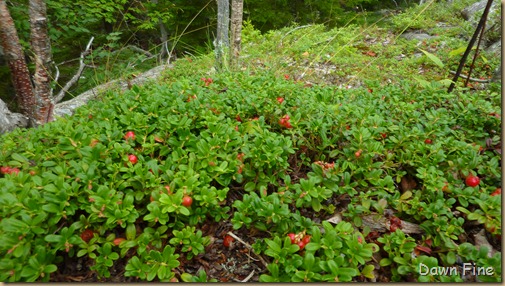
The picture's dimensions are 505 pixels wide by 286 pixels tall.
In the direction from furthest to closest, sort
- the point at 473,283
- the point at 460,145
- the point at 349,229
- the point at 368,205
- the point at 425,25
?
the point at 425,25 → the point at 460,145 → the point at 368,205 → the point at 349,229 → the point at 473,283

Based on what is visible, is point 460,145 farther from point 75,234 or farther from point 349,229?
point 75,234

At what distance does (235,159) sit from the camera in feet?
6.98

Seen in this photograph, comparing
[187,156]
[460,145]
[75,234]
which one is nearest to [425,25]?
[460,145]

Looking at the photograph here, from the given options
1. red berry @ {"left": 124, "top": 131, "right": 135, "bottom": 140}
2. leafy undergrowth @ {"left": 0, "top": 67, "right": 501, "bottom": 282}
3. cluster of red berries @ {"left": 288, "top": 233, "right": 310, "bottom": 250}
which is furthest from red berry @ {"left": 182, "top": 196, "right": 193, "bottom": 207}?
red berry @ {"left": 124, "top": 131, "right": 135, "bottom": 140}

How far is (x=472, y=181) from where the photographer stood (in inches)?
83.0

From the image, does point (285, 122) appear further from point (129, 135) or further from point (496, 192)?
point (496, 192)

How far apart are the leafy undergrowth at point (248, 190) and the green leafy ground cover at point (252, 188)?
1 centimetres

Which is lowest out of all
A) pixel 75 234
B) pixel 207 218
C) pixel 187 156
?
pixel 207 218

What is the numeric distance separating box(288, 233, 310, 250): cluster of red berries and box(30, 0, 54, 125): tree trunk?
3573 mm

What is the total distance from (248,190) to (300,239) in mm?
493

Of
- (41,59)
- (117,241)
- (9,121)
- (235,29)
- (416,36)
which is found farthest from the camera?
(416,36)

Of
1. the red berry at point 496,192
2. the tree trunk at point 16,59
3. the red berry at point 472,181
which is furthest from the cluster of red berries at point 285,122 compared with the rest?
the tree trunk at point 16,59

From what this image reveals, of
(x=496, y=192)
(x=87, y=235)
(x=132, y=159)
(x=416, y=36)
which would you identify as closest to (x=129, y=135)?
(x=132, y=159)

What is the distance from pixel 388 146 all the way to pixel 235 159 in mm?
1210
